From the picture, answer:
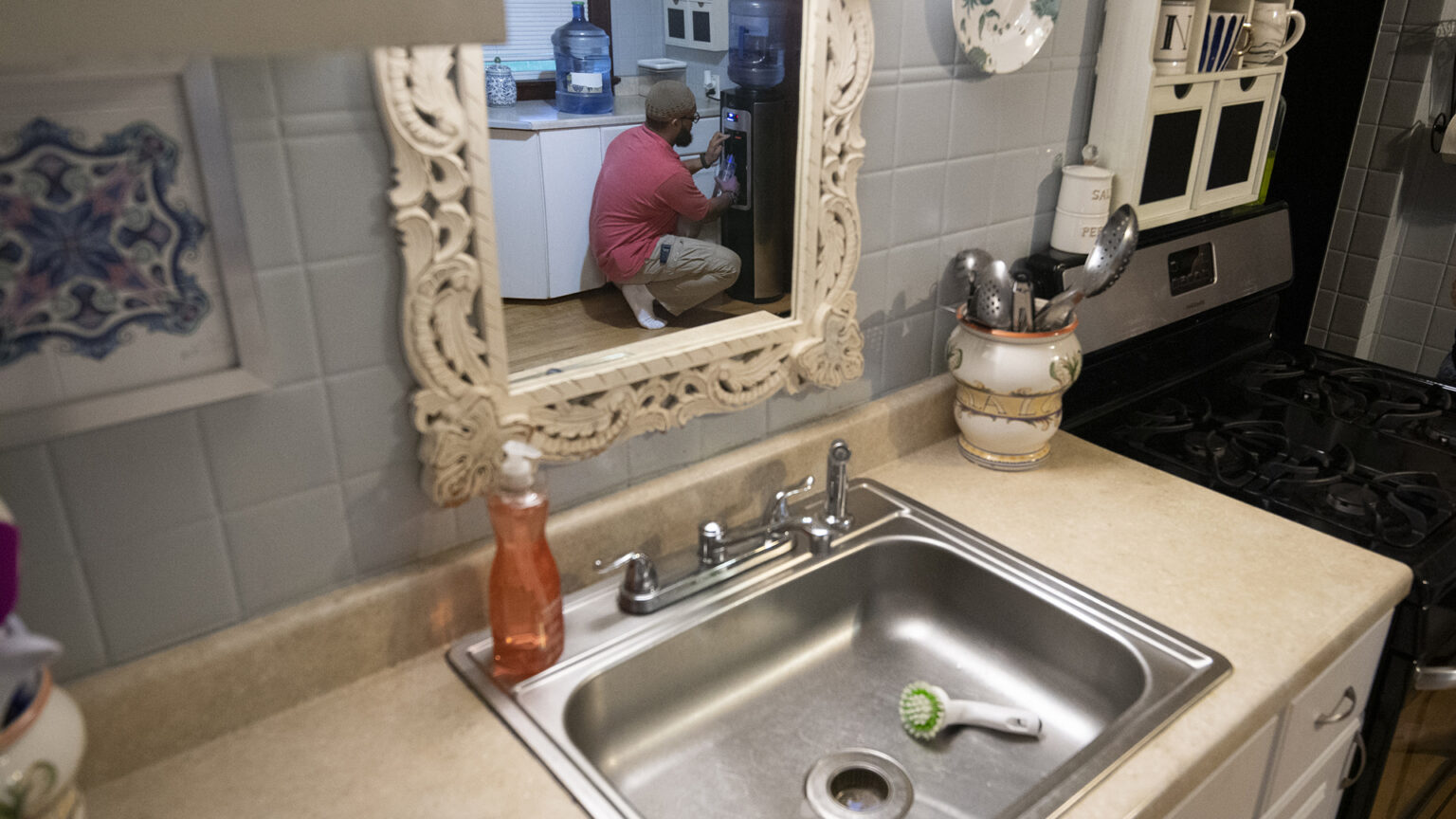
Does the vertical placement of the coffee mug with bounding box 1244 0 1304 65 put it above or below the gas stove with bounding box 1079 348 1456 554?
above

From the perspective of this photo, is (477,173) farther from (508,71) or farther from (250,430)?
(250,430)

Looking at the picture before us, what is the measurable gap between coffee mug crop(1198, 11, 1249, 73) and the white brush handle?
3.39ft

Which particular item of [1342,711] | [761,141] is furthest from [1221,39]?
[1342,711]

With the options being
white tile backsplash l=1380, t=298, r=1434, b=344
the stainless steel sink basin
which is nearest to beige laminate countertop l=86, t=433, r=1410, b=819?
the stainless steel sink basin

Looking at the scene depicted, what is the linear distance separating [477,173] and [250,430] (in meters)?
0.29

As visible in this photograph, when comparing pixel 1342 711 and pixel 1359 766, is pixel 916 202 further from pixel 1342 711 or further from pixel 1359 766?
pixel 1359 766

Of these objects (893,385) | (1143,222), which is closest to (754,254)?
(893,385)

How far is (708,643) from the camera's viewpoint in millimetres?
1085

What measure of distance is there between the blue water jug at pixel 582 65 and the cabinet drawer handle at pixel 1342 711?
3.33 feet

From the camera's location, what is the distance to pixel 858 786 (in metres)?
1.01

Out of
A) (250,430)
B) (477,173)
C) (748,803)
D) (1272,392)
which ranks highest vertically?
(477,173)

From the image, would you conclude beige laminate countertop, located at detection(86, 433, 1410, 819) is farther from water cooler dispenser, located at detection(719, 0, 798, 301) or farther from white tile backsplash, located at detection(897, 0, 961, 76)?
white tile backsplash, located at detection(897, 0, 961, 76)

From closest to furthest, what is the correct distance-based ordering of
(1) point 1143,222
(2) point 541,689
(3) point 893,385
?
(2) point 541,689, (3) point 893,385, (1) point 1143,222

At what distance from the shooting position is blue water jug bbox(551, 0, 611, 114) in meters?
0.87
